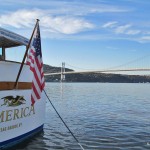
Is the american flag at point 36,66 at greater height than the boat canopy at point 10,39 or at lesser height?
lesser

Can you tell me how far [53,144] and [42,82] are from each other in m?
2.65

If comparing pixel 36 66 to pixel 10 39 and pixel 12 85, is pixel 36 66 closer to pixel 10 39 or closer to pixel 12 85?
pixel 12 85

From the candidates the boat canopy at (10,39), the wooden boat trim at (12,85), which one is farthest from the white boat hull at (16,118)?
the boat canopy at (10,39)

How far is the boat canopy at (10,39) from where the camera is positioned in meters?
9.25

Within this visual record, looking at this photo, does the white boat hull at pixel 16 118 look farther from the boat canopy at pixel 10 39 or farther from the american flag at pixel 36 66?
the boat canopy at pixel 10 39

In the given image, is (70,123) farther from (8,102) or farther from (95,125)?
(8,102)

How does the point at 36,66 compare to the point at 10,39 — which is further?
the point at 10,39

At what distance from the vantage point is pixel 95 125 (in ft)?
47.3

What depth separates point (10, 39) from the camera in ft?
30.9

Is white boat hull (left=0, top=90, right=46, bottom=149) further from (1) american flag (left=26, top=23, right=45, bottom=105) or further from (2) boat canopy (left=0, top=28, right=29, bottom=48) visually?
(2) boat canopy (left=0, top=28, right=29, bottom=48)

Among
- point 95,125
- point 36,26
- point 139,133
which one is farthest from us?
point 95,125

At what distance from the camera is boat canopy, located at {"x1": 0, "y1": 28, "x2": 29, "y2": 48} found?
364 inches

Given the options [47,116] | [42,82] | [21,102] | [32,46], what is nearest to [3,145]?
[21,102]

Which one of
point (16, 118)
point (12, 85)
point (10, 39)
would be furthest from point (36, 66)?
point (16, 118)
